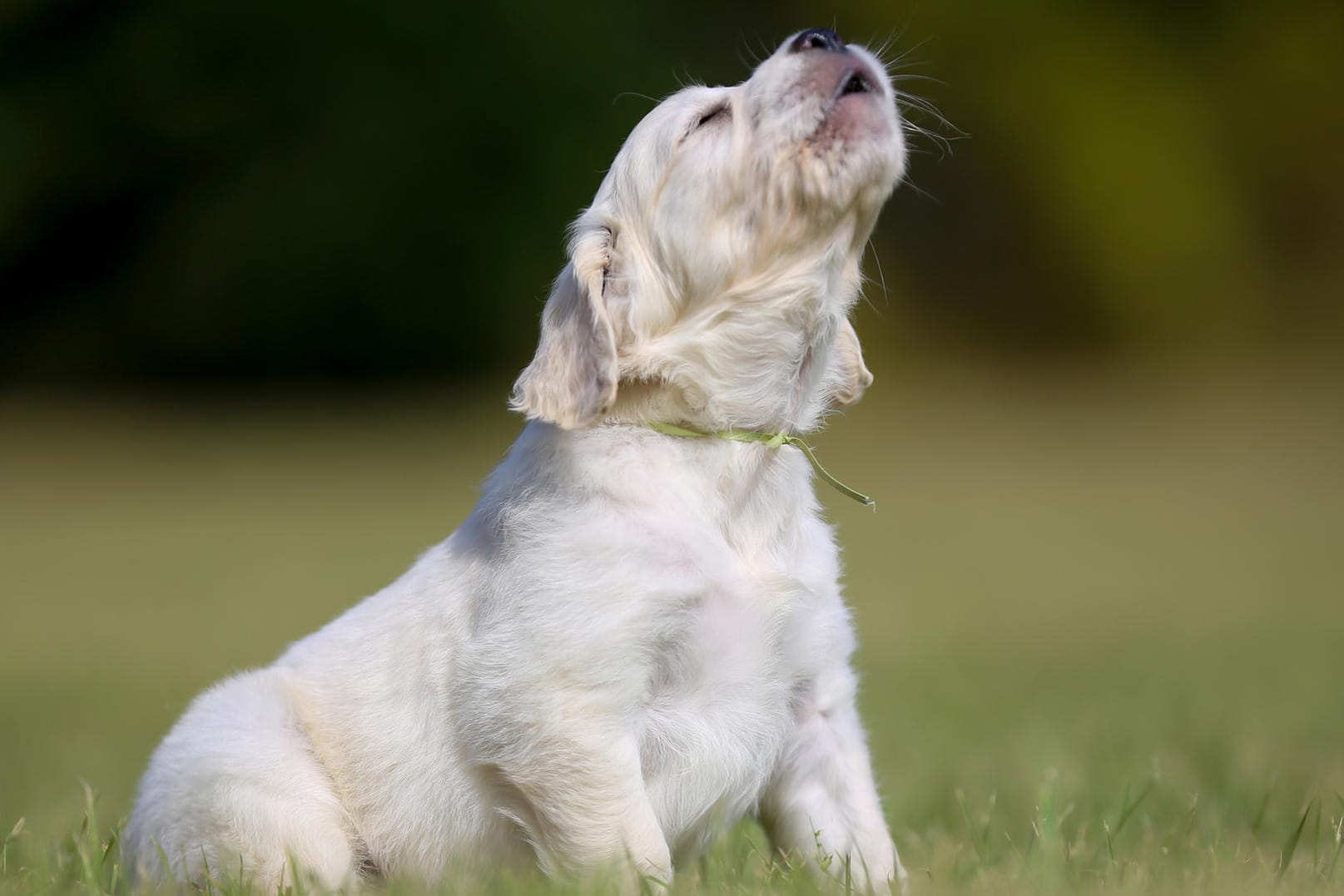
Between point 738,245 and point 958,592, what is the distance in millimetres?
6974

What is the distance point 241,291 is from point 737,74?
271 inches

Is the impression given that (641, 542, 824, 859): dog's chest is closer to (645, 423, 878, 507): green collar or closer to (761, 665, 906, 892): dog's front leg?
(761, 665, 906, 892): dog's front leg

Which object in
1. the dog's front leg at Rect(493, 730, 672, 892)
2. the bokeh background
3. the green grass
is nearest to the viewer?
the dog's front leg at Rect(493, 730, 672, 892)

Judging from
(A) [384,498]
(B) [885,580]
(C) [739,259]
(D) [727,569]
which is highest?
(C) [739,259]

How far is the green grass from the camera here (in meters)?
4.16

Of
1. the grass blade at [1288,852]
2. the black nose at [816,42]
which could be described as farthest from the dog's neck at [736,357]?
the grass blade at [1288,852]

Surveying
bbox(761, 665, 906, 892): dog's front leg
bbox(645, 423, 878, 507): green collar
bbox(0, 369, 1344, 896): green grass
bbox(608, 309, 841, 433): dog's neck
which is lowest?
bbox(0, 369, 1344, 896): green grass

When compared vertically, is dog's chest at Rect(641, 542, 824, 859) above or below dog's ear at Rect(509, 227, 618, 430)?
below

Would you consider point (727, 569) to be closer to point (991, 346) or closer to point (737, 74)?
point (737, 74)

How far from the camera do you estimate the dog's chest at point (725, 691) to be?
354 centimetres

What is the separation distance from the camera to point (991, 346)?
21438mm

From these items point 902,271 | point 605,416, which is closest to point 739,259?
point 605,416

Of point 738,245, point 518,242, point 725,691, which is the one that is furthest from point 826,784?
point 518,242

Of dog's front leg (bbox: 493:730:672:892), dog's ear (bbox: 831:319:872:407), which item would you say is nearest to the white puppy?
dog's front leg (bbox: 493:730:672:892)
